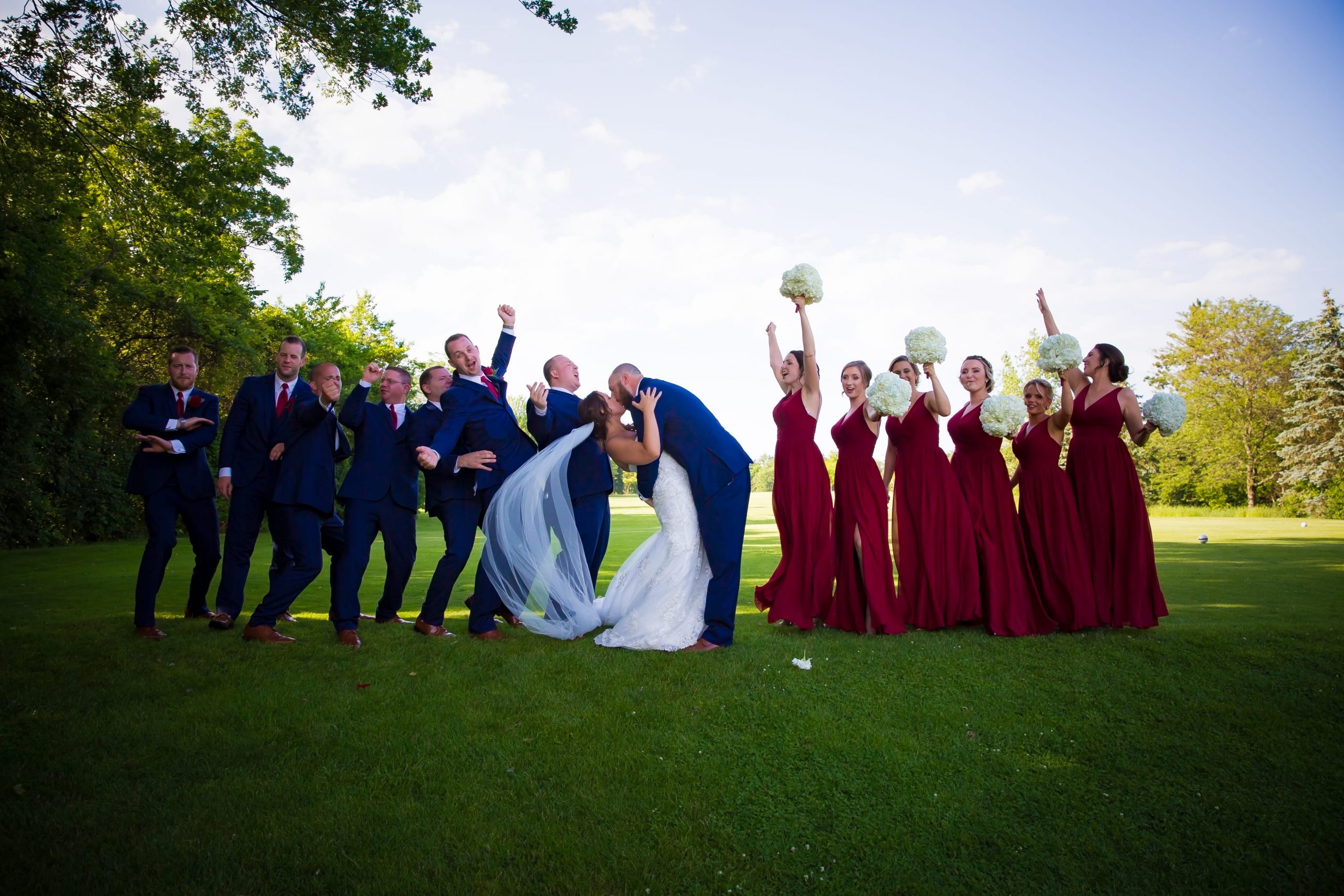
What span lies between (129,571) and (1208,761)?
56.1 feet

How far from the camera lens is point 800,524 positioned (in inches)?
303

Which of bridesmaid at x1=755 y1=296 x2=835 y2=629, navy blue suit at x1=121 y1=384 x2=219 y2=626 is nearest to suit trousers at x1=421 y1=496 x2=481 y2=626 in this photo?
navy blue suit at x1=121 y1=384 x2=219 y2=626

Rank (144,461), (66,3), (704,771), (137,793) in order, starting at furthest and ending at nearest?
(66,3), (144,461), (704,771), (137,793)

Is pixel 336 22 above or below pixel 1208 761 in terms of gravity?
above

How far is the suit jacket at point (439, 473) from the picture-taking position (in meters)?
7.35

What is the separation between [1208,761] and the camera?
13.5 ft

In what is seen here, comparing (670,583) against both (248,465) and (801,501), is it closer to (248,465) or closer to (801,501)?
(801,501)

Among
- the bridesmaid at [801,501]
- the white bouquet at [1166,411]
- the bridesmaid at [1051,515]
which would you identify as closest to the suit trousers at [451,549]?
the bridesmaid at [801,501]

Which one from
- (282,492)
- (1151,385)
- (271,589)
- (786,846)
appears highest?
(1151,385)

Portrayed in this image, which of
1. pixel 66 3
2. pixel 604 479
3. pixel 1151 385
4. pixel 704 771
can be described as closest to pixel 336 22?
pixel 66 3

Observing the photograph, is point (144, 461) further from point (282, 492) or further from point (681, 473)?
point (681, 473)

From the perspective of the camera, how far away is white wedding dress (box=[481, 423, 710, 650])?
692cm

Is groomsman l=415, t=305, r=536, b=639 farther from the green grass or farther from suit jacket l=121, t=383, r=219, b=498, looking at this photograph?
suit jacket l=121, t=383, r=219, b=498

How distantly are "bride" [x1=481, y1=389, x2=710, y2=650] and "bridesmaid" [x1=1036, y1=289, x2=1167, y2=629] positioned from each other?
4.03 metres
